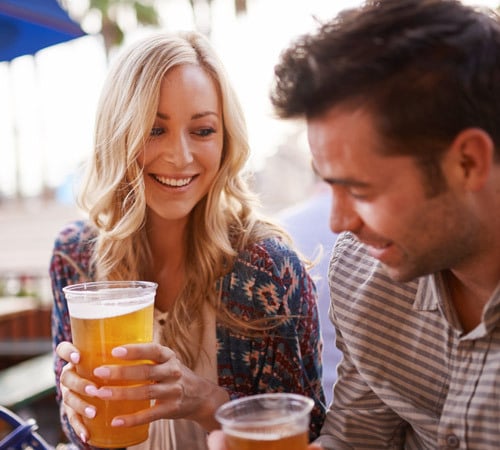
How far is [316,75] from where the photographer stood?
1.40 m

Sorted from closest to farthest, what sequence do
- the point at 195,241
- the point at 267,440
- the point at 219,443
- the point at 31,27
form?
the point at 267,440, the point at 219,443, the point at 195,241, the point at 31,27

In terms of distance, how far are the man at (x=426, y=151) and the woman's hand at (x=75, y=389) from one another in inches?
16.4

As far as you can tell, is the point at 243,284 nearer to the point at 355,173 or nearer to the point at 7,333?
the point at 355,173

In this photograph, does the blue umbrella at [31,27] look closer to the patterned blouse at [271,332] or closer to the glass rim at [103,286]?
the patterned blouse at [271,332]

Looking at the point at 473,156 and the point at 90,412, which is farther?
the point at 90,412

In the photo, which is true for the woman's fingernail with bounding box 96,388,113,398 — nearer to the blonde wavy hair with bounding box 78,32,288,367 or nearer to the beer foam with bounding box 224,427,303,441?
the beer foam with bounding box 224,427,303,441

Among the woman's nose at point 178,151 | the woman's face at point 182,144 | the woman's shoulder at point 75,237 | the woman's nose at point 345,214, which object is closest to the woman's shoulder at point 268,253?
the woman's face at point 182,144

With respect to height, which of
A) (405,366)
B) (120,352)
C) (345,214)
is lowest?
(405,366)

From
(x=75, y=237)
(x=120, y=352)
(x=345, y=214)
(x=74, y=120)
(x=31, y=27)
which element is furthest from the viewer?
(x=74, y=120)

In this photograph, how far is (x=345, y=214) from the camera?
1.46m

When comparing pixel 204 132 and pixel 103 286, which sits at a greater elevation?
pixel 204 132

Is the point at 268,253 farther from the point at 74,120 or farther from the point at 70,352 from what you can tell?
the point at 74,120

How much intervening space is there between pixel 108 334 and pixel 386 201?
2.34ft

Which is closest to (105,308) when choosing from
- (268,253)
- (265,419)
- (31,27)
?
(265,419)
